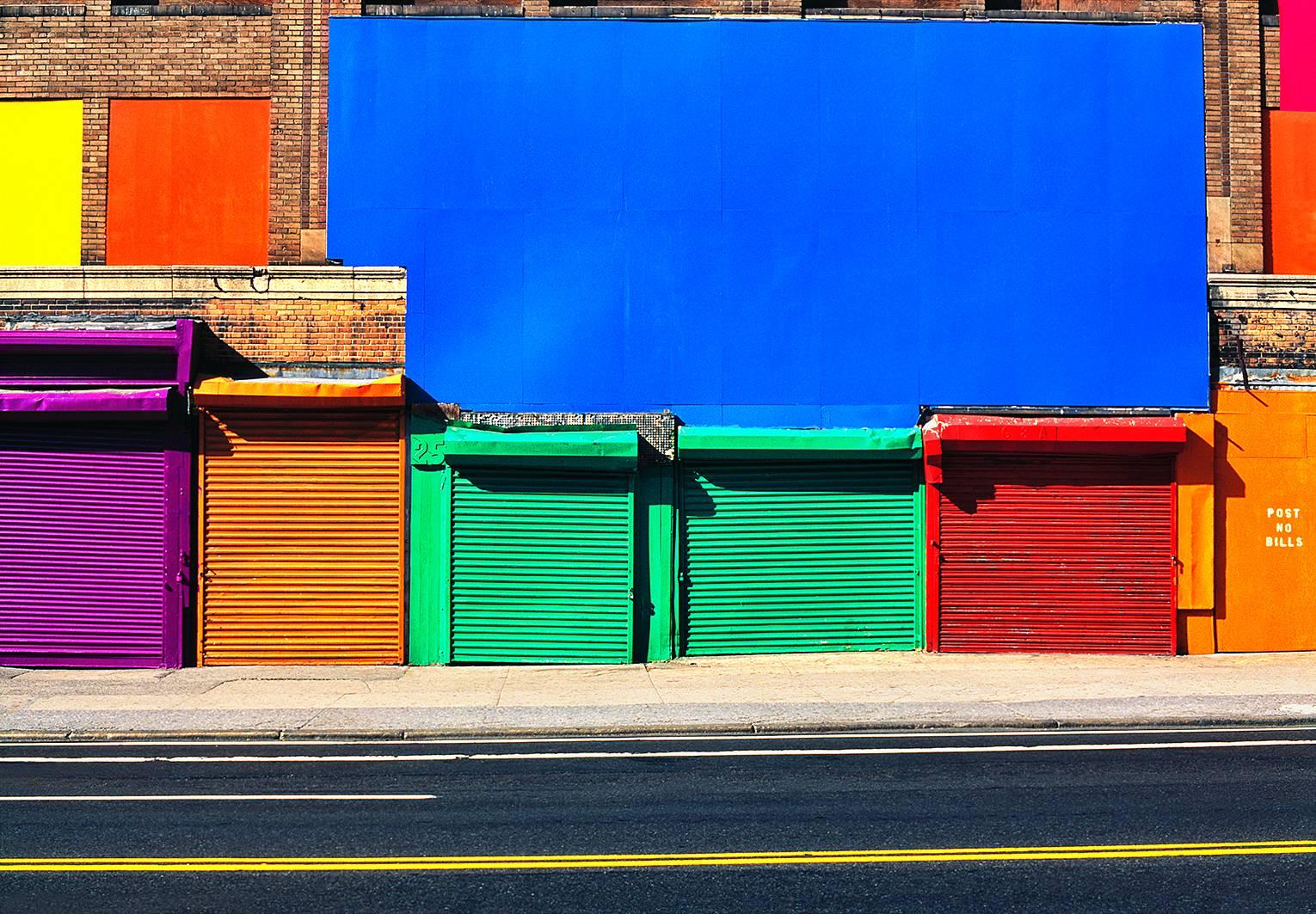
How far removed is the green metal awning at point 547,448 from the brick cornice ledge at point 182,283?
246cm

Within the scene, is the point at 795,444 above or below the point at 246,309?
below

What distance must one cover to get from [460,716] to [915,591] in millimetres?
7202

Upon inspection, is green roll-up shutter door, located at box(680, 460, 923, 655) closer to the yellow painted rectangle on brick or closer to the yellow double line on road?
the yellow double line on road

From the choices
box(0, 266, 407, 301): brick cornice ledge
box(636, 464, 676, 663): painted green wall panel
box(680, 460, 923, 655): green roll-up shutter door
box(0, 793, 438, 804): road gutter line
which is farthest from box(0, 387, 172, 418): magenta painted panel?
box(0, 793, 438, 804): road gutter line

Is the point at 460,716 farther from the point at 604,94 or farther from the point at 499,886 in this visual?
the point at 604,94

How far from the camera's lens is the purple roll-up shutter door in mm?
16141

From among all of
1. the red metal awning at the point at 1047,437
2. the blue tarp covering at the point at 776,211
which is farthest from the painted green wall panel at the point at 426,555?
the red metal awning at the point at 1047,437

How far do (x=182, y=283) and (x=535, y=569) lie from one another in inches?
242

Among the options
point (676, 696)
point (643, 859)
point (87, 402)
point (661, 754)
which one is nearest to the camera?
point (643, 859)

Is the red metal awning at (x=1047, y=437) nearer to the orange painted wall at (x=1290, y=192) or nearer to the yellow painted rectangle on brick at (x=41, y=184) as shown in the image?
the orange painted wall at (x=1290, y=192)

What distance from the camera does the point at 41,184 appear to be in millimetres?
17141

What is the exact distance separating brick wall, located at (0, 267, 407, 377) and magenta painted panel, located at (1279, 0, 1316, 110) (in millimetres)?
13207

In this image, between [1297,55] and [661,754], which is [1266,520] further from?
[661,754]

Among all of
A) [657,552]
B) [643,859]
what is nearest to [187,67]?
[657,552]
